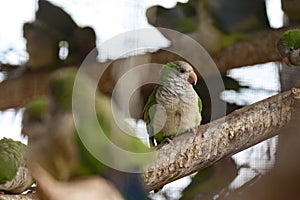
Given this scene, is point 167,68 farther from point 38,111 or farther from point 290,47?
point 38,111

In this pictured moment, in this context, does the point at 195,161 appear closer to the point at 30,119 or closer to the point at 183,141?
the point at 183,141

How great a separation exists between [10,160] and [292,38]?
0.46 metres

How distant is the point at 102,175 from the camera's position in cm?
29

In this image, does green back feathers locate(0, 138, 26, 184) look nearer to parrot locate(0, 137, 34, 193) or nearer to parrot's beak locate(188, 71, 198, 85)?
parrot locate(0, 137, 34, 193)

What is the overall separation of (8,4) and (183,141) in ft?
0.82

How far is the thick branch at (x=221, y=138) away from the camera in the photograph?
1.87 feet

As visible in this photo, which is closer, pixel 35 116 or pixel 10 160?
pixel 35 116

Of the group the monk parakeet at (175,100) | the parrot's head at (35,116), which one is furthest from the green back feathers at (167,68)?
the parrot's head at (35,116)

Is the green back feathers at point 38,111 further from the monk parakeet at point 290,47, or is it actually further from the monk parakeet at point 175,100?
the monk parakeet at point 290,47

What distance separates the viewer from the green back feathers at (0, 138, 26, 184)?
0.45 m

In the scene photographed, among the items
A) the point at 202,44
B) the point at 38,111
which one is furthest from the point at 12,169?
the point at 202,44

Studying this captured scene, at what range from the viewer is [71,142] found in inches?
11.3

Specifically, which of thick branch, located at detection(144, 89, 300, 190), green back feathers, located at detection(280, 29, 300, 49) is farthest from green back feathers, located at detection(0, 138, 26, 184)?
green back feathers, located at detection(280, 29, 300, 49)

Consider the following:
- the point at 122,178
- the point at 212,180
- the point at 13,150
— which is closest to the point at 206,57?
the point at 212,180
